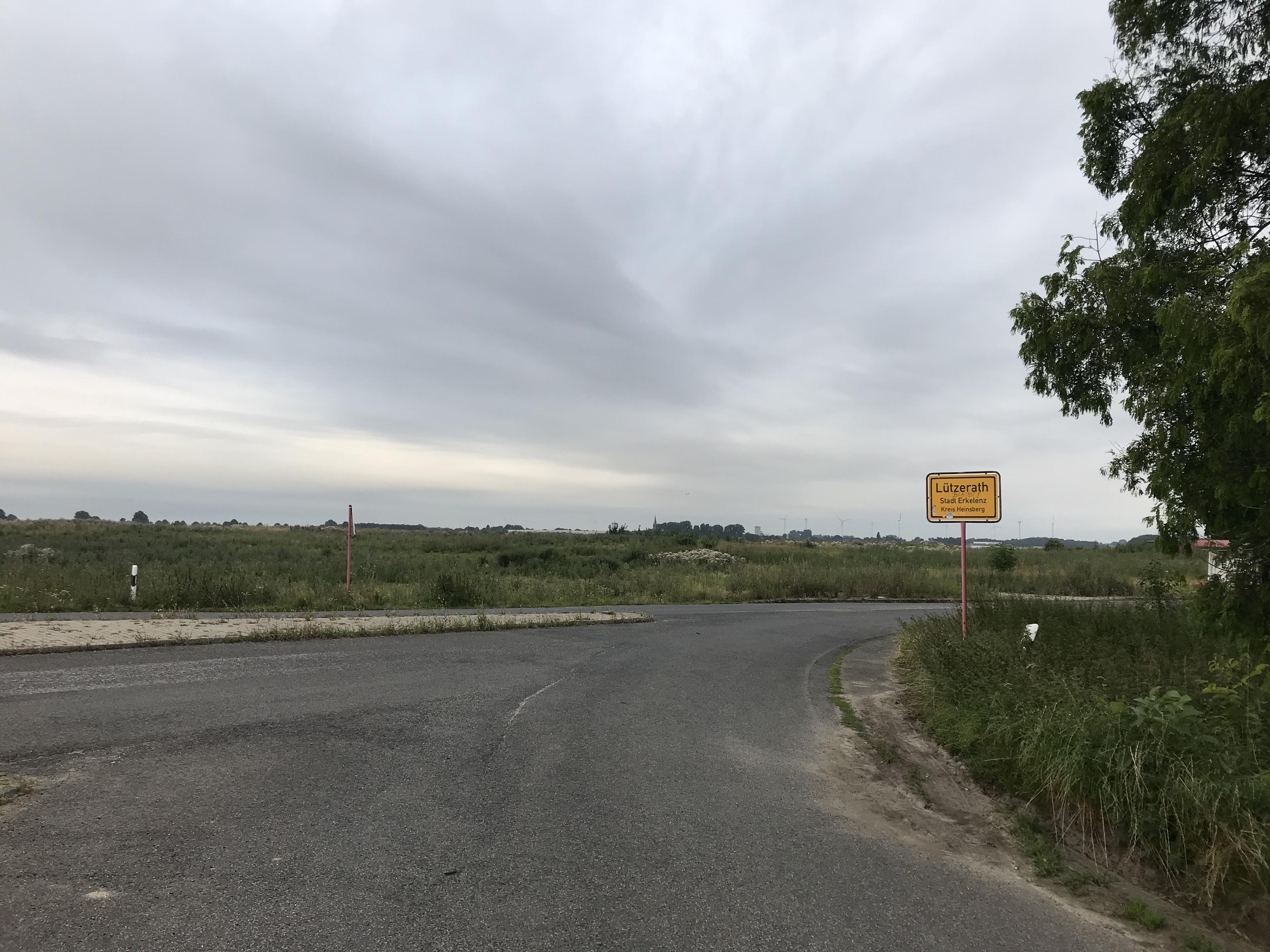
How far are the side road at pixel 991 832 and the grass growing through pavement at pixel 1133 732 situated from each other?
0.69 feet

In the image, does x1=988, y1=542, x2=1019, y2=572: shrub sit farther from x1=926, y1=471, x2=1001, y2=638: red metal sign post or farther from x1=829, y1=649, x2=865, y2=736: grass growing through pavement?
x1=829, y1=649, x2=865, y2=736: grass growing through pavement

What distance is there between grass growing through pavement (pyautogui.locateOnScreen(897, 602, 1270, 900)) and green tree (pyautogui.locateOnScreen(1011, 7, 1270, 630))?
1.36 meters

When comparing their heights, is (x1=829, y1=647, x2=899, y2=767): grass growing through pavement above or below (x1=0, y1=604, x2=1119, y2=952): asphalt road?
below

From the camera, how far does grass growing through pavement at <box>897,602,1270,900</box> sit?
4387mm

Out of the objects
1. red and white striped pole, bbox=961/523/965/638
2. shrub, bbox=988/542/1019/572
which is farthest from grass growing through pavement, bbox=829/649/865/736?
shrub, bbox=988/542/1019/572

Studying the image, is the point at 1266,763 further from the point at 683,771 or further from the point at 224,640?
the point at 224,640

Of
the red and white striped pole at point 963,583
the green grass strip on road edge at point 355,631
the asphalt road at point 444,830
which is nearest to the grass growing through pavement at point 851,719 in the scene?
the asphalt road at point 444,830

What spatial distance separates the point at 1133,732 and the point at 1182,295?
10.6ft

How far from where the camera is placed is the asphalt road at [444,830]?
12.0 ft

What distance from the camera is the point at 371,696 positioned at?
8.70m

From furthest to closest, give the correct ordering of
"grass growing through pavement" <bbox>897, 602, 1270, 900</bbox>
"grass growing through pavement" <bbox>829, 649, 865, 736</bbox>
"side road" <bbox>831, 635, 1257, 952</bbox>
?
1. "grass growing through pavement" <bbox>829, 649, 865, 736</bbox>
2. "grass growing through pavement" <bbox>897, 602, 1270, 900</bbox>
3. "side road" <bbox>831, 635, 1257, 952</bbox>

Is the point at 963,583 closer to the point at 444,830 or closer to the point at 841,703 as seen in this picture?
the point at 841,703

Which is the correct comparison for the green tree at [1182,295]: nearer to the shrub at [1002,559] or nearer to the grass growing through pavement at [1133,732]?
the grass growing through pavement at [1133,732]

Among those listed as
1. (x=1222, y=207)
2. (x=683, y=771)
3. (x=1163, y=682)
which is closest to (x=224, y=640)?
(x=683, y=771)
